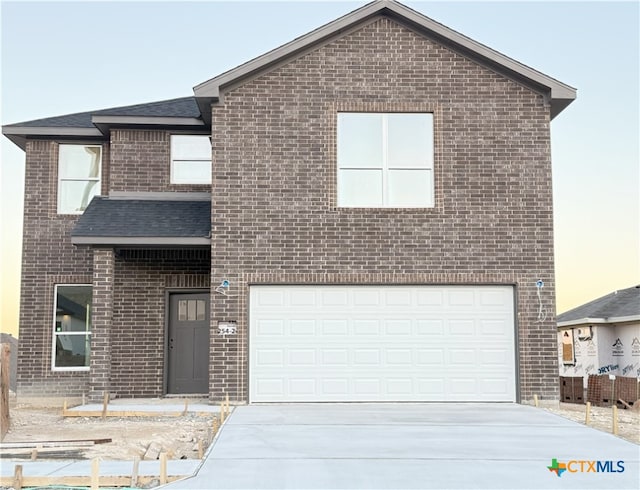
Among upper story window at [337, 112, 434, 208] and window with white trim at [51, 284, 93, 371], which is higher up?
upper story window at [337, 112, 434, 208]

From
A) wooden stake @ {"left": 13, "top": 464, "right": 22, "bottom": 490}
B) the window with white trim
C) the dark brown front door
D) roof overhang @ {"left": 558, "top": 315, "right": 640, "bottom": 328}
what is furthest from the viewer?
roof overhang @ {"left": 558, "top": 315, "right": 640, "bottom": 328}

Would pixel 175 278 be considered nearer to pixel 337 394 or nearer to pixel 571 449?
pixel 337 394

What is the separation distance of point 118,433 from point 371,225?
660cm

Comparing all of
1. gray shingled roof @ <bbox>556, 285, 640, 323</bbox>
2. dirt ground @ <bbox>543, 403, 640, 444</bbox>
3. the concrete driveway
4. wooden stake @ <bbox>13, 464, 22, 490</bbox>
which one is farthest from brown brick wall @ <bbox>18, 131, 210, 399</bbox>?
gray shingled roof @ <bbox>556, 285, 640, 323</bbox>

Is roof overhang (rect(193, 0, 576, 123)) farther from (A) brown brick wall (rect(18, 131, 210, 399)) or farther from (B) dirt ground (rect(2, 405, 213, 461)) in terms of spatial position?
(B) dirt ground (rect(2, 405, 213, 461))

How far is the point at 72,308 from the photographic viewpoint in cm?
1967

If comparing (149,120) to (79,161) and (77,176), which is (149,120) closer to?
(79,161)

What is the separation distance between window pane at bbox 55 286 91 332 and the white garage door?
4.82 m

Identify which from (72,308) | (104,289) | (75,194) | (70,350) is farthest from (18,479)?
(75,194)

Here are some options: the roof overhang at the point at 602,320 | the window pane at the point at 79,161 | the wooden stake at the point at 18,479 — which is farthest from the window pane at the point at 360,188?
the roof overhang at the point at 602,320

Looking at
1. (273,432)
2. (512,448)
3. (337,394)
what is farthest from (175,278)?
(512,448)

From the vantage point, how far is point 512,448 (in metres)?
11.7

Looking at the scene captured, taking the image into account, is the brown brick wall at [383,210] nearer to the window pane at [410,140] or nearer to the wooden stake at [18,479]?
the window pane at [410,140]

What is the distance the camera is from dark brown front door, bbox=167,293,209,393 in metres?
18.7
